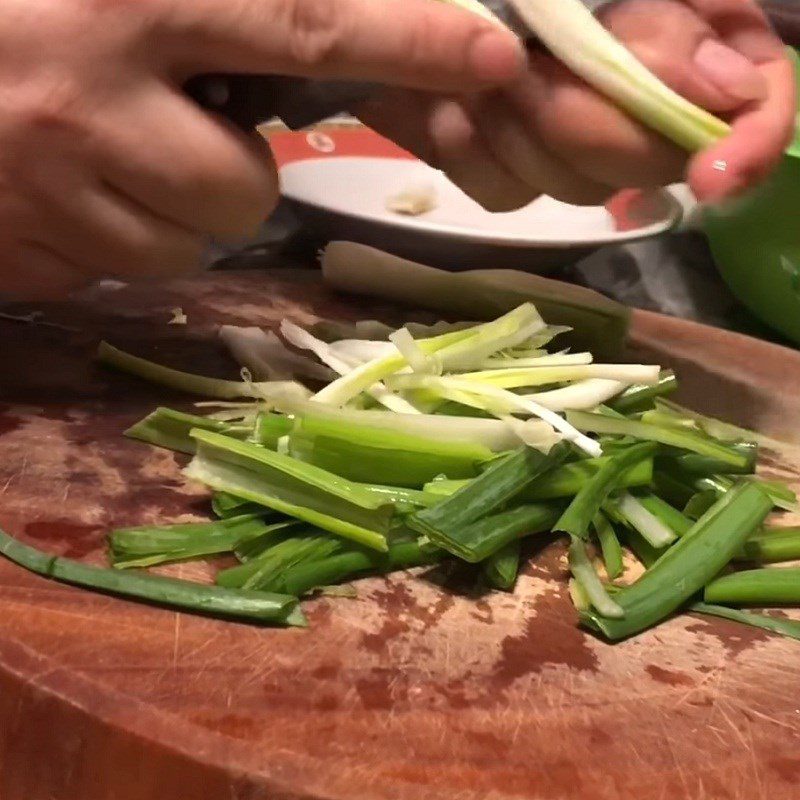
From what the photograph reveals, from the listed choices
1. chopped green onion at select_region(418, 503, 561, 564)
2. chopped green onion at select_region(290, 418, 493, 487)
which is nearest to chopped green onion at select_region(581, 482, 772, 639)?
chopped green onion at select_region(418, 503, 561, 564)

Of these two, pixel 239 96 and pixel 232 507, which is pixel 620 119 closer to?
pixel 239 96

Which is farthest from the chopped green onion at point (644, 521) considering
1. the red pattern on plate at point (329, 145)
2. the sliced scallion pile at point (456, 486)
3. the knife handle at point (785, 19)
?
the red pattern on plate at point (329, 145)

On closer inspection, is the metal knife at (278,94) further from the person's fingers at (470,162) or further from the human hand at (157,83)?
the person's fingers at (470,162)

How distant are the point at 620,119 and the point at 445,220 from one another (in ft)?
2.89

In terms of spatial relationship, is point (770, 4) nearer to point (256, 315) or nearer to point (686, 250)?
point (686, 250)

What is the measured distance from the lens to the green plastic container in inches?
64.4

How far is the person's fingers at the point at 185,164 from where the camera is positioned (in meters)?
0.94

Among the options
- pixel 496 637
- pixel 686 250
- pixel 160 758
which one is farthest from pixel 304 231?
pixel 160 758

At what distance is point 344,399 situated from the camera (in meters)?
1.14

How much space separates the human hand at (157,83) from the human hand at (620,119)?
0.15 meters

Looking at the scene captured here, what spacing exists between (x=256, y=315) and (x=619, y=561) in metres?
0.69

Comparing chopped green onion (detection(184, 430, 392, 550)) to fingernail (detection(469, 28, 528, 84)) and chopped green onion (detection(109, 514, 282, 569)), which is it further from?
fingernail (detection(469, 28, 528, 84))

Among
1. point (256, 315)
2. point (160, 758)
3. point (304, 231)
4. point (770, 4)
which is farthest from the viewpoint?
point (304, 231)

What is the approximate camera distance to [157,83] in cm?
93
